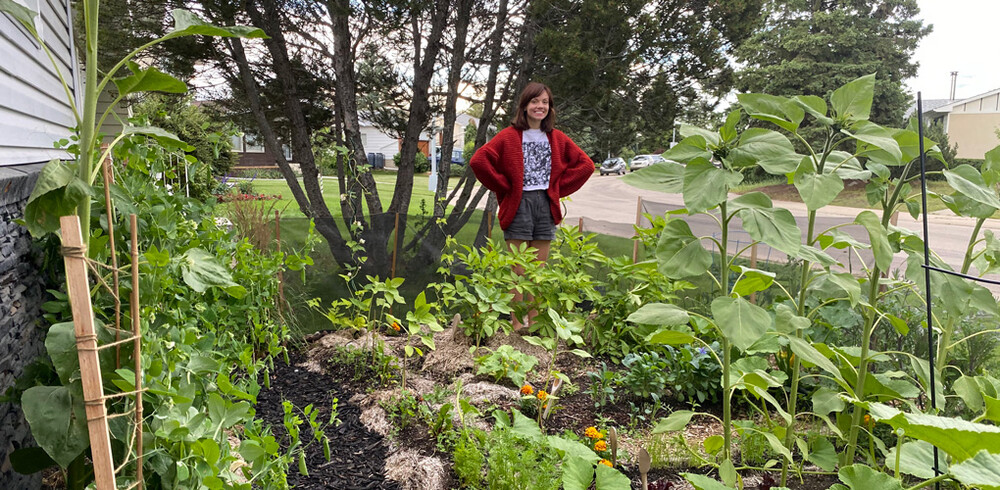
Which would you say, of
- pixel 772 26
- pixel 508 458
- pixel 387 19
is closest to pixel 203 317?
pixel 508 458

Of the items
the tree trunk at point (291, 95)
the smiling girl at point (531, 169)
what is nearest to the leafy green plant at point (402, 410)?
the smiling girl at point (531, 169)

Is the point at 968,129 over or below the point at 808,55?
below

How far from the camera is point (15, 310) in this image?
5.11ft

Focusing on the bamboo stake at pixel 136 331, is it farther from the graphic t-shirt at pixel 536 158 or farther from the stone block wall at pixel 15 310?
the graphic t-shirt at pixel 536 158

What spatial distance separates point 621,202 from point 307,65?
1375 centimetres

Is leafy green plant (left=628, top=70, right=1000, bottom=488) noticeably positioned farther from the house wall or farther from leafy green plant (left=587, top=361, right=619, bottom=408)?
the house wall

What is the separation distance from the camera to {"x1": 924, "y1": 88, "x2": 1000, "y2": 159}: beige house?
19089mm

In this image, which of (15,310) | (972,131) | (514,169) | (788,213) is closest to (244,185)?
(514,169)

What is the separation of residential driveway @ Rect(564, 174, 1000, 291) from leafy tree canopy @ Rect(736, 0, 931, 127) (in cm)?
329

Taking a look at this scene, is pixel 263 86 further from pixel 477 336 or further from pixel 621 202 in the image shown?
pixel 621 202

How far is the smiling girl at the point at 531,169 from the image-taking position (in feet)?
11.0

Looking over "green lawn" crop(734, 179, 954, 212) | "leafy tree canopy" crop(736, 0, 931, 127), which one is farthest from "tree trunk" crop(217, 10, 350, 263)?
"leafy tree canopy" crop(736, 0, 931, 127)

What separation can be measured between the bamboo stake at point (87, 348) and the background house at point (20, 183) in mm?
800

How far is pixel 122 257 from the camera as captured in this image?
152cm
